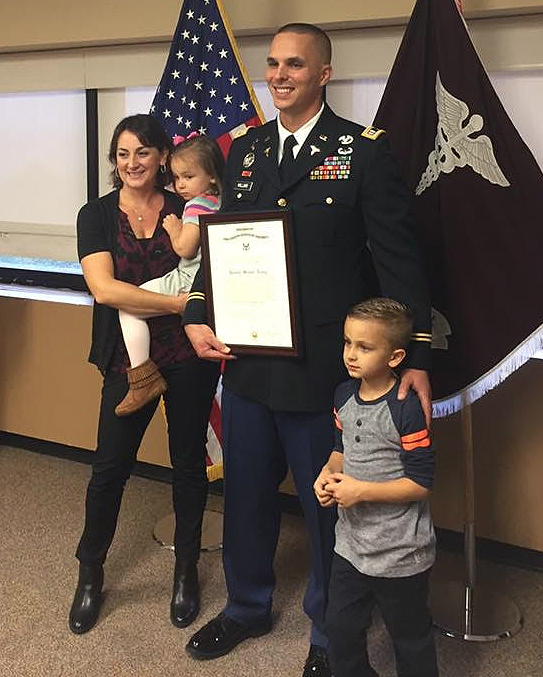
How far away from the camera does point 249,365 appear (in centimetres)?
203

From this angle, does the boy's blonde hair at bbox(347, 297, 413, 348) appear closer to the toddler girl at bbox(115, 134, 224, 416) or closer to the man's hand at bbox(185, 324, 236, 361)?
the man's hand at bbox(185, 324, 236, 361)

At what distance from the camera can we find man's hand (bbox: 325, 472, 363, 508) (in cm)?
172

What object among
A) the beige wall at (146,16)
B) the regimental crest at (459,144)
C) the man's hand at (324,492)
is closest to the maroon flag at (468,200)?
the regimental crest at (459,144)

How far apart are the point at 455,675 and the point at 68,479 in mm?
1962

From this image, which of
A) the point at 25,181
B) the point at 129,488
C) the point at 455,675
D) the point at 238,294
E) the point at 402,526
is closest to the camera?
the point at 402,526

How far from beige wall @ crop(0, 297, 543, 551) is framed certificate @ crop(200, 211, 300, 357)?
1.14 m

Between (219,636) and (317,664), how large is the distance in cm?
31

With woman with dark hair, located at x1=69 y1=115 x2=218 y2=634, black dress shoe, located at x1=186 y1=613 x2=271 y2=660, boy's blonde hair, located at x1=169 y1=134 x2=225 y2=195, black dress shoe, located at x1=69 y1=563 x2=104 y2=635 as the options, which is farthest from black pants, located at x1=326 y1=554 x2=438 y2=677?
boy's blonde hair, located at x1=169 y1=134 x2=225 y2=195

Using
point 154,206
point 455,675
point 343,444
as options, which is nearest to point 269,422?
point 343,444

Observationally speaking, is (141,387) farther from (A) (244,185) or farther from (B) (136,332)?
(A) (244,185)

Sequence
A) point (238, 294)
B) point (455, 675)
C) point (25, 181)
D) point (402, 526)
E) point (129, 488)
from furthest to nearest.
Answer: point (25, 181) < point (129, 488) < point (455, 675) < point (238, 294) < point (402, 526)

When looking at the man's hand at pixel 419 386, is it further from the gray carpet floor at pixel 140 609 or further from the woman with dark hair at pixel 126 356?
the gray carpet floor at pixel 140 609

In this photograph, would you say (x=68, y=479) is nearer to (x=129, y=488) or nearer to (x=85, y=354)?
(x=129, y=488)

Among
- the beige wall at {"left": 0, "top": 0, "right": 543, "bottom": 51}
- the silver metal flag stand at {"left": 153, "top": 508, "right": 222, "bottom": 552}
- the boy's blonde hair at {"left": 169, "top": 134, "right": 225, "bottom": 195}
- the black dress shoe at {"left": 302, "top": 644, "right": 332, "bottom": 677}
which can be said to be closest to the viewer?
the black dress shoe at {"left": 302, "top": 644, "right": 332, "bottom": 677}
